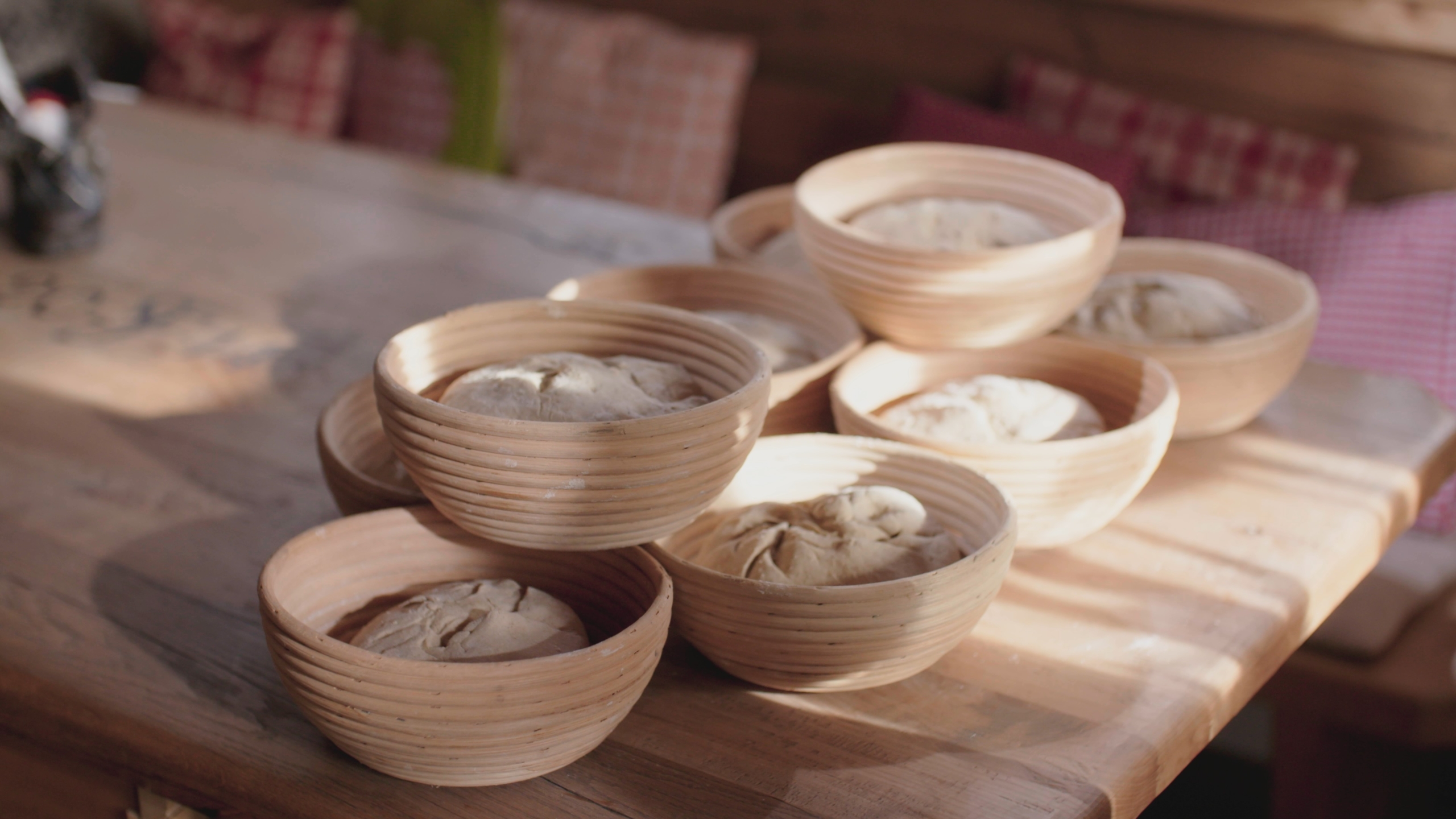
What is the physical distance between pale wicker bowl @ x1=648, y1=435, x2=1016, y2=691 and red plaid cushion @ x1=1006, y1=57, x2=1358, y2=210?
1.62 m

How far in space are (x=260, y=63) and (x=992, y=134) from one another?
1.82m

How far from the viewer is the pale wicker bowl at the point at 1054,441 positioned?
0.97 metres

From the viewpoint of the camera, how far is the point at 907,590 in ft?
2.58

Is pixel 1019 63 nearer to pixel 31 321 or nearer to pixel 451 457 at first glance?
pixel 31 321

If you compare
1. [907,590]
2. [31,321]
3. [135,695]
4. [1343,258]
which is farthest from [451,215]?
[1343,258]

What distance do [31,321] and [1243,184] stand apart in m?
2.03

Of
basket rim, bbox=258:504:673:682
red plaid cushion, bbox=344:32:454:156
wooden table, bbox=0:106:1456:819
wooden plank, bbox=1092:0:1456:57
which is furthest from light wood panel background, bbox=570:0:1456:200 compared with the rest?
basket rim, bbox=258:504:673:682

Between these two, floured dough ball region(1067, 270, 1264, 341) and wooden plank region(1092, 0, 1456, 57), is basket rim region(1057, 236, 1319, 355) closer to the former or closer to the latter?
floured dough ball region(1067, 270, 1264, 341)

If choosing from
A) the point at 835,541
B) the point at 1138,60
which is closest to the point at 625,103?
the point at 1138,60

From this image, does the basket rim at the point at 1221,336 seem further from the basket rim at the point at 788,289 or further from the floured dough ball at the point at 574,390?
the floured dough ball at the point at 574,390

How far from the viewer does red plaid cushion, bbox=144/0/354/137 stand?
2.97 meters

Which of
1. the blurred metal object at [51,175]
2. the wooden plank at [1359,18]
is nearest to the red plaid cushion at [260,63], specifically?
the blurred metal object at [51,175]

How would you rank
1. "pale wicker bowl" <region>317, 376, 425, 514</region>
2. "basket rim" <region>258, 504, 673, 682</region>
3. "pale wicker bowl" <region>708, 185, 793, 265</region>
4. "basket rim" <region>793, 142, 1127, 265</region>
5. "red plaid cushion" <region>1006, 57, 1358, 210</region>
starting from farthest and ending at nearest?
"red plaid cushion" <region>1006, 57, 1358, 210</region> → "pale wicker bowl" <region>708, 185, 793, 265</region> → "basket rim" <region>793, 142, 1127, 265</region> → "pale wicker bowl" <region>317, 376, 425, 514</region> → "basket rim" <region>258, 504, 673, 682</region>

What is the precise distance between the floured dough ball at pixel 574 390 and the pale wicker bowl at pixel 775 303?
0.69 feet
